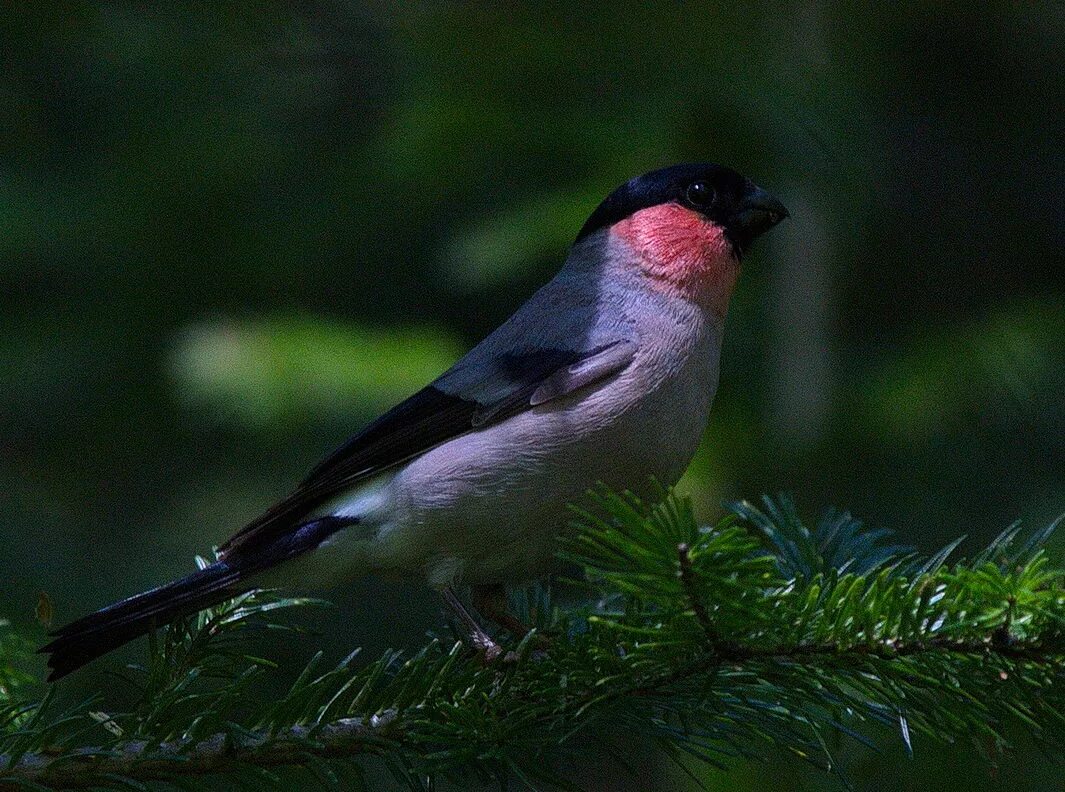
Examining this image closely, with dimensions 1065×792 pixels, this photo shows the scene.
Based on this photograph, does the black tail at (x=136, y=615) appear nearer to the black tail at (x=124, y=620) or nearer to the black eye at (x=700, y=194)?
the black tail at (x=124, y=620)

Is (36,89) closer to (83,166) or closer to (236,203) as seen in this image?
(83,166)

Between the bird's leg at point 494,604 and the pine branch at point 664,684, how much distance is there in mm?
821

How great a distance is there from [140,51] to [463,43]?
1579 mm

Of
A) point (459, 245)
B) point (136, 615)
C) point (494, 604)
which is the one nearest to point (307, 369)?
point (459, 245)

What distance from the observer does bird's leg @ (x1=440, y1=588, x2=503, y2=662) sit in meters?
3.09

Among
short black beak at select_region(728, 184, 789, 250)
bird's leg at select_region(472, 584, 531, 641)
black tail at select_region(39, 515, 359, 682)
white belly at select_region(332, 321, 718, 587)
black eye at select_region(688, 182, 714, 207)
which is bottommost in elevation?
bird's leg at select_region(472, 584, 531, 641)

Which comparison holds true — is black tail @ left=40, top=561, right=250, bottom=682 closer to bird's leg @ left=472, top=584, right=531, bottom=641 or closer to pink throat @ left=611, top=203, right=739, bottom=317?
bird's leg @ left=472, top=584, right=531, bottom=641

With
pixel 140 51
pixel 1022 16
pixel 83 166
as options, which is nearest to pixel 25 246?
pixel 83 166

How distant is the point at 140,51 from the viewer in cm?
577

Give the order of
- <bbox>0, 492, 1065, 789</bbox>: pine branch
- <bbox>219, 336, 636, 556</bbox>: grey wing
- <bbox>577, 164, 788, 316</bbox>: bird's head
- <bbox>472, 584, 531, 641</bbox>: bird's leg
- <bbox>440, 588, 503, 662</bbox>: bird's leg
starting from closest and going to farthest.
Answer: <bbox>0, 492, 1065, 789</bbox>: pine branch < <bbox>440, 588, 503, 662</bbox>: bird's leg < <bbox>219, 336, 636, 556</bbox>: grey wing < <bbox>472, 584, 531, 641</bbox>: bird's leg < <bbox>577, 164, 788, 316</bbox>: bird's head

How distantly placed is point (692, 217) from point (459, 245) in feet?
4.45

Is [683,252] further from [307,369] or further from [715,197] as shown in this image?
[307,369]

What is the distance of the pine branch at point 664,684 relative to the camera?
224 centimetres

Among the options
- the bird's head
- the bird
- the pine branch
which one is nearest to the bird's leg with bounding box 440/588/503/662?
the bird
